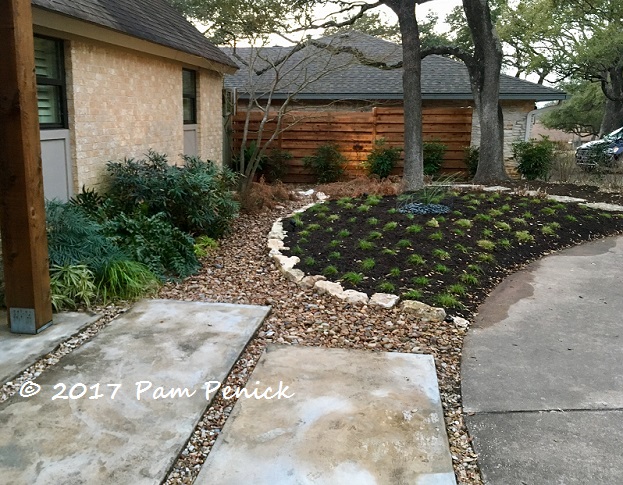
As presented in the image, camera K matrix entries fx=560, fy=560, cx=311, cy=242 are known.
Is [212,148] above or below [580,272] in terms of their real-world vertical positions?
above

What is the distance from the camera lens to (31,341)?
398cm

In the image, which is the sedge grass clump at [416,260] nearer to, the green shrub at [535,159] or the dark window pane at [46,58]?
the dark window pane at [46,58]

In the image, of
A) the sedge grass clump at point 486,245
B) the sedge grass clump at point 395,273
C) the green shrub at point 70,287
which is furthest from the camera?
the sedge grass clump at point 486,245

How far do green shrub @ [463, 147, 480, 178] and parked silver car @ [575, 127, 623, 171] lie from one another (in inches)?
99.6


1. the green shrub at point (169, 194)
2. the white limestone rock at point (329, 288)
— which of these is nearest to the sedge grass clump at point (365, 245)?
the white limestone rock at point (329, 288)

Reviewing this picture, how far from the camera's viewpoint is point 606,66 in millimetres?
24547

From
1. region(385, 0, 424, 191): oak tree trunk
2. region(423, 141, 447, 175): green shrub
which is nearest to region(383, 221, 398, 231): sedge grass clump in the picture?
region(385, 0, 424, 191): oak tree trunk

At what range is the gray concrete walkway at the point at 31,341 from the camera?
3602mm

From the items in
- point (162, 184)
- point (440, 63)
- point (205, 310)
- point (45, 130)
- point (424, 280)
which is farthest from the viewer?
point (440, 63)

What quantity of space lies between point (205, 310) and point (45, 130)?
3.01m

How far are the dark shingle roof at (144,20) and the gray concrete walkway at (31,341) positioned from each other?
2.94 meters

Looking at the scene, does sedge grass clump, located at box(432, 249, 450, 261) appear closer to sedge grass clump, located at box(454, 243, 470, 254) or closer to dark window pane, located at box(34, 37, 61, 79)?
sedge grass clump, located at box(454, 243, 470, 254)

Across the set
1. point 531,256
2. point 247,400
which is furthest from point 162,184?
point 531,256

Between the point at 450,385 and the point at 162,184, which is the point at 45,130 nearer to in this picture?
the point at 162,184
